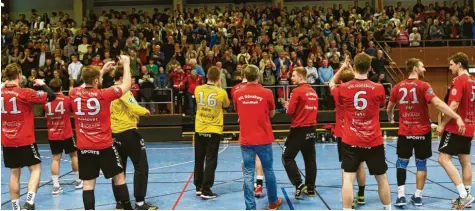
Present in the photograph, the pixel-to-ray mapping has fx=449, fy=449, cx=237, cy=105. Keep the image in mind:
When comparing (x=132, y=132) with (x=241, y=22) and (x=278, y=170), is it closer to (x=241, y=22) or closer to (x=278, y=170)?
(x=278, y=170)

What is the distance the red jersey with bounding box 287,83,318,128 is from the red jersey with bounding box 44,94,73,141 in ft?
12.3

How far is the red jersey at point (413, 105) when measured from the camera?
240 inches

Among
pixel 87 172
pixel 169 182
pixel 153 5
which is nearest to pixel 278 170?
pixel 169 182

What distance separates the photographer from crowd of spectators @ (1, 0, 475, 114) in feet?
52.8

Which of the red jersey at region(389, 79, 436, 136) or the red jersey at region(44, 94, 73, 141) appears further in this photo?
the red jersey at region(44, 94, 73, 141)

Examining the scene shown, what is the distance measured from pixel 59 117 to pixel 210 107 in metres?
2.66

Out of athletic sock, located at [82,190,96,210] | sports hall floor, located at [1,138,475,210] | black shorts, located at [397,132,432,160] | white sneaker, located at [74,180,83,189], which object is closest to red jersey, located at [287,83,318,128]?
sports hall floor, located at [1,138,475,210]

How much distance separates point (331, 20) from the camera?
68.5ft

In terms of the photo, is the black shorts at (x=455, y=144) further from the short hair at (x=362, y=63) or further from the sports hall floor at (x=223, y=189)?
the short hair at (x=362, y=63)

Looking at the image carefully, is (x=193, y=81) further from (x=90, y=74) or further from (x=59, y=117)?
(x=90, y=74)

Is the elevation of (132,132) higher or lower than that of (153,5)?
lower

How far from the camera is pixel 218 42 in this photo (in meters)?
18.5

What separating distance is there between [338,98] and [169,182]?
4.38 m

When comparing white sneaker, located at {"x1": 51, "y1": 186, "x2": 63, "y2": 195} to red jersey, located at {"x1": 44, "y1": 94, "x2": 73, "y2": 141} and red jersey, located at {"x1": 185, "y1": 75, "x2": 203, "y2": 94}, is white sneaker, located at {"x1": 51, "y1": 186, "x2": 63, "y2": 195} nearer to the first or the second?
red jersey, located at {"x1": 44, "y1": 94, "x2": 73, "y2": 141}
